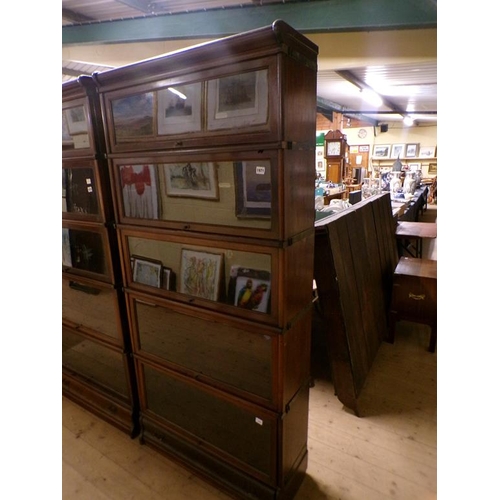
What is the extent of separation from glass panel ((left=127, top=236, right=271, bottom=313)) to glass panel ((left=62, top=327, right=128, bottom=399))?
0.72 m

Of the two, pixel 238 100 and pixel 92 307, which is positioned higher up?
pixel 238 100

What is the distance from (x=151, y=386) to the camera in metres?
1.81

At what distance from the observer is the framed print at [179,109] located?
1261mm

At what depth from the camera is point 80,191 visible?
178cm

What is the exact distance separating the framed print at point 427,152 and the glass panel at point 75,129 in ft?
37.6

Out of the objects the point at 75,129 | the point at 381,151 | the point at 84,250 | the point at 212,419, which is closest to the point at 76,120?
the point at 75,129

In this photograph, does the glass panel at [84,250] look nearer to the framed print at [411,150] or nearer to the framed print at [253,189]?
the framed print at [253,189]

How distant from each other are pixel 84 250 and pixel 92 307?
1.14ft

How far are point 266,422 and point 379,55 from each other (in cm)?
259

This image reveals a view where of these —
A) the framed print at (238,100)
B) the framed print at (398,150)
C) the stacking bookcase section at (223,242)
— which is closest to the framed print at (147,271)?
the stacking bookcase section at (223,242)

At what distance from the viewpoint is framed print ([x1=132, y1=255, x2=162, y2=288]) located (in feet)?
5.23

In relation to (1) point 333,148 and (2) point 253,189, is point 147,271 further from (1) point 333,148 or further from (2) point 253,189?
(1) point 333,148

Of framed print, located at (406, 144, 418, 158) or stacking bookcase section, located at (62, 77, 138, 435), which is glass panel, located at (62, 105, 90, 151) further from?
framed print, located at (406, 144, 418, 158)
